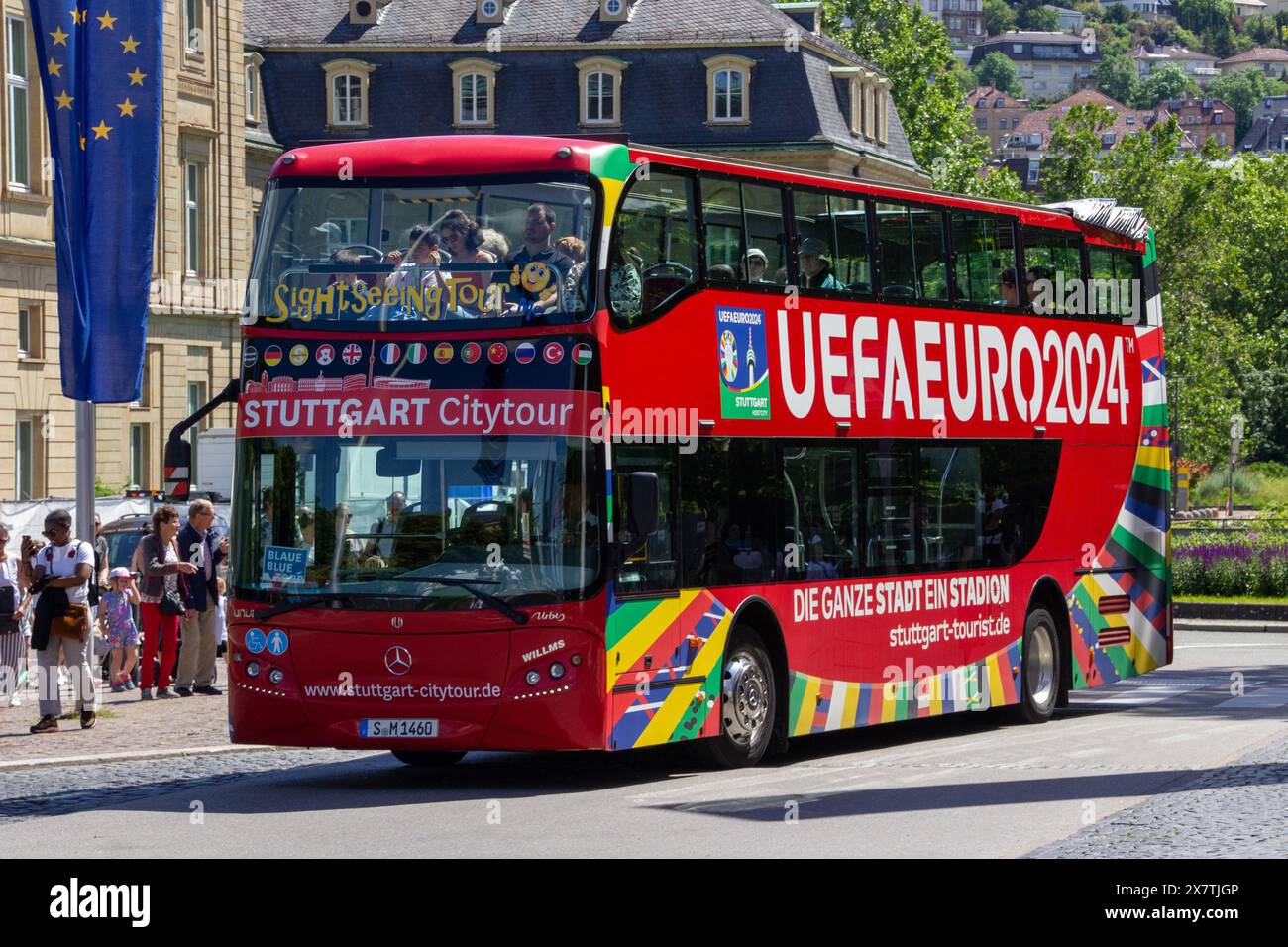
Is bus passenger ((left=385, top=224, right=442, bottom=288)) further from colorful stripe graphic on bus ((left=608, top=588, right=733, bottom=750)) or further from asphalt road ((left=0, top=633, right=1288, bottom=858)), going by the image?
asphalt road ((left=0, top=633, right=1288, bottom=858))

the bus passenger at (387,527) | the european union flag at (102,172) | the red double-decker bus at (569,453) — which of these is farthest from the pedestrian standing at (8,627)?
the bus passenger at (387,527)

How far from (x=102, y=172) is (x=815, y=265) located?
6916mm

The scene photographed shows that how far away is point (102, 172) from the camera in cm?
2077

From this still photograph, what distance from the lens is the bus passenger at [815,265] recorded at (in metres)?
17.3

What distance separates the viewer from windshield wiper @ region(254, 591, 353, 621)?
1476cm

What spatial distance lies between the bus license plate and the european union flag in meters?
6.91

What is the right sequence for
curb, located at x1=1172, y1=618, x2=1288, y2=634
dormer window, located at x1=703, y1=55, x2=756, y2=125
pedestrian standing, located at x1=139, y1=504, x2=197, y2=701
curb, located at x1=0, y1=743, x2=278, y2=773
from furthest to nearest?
dormer window, located at x1=703, y1=55, x2=756, y2=125
curb, located at x1=1172, y1=618, x2=1288, y2=634
pedestrian standing, located at x1=139, y1=504, x2=197, y2=701
curb, located at x1=0, y1=743, x2=278, y2=773

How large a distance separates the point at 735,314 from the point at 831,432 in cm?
156

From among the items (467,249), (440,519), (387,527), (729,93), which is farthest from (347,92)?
(440,519)

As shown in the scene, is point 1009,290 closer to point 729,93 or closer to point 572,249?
point 572,249

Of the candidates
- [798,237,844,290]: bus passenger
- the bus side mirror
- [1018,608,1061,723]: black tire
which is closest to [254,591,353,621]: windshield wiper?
the bus side mirror

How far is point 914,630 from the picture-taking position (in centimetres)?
1873

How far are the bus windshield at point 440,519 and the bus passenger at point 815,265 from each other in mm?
3326

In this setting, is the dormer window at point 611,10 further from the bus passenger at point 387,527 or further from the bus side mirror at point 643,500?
the bus passenger at point 387,527
